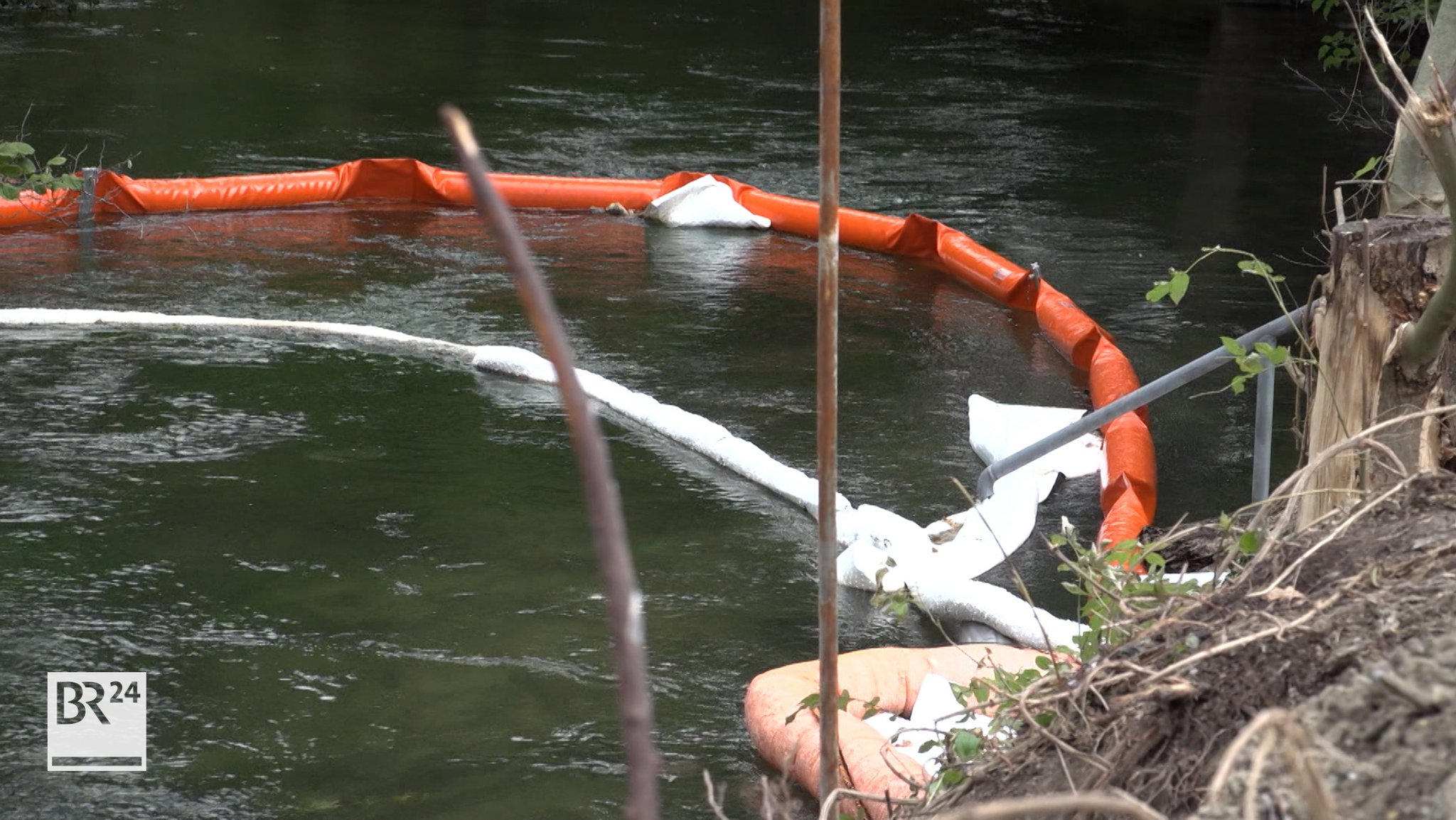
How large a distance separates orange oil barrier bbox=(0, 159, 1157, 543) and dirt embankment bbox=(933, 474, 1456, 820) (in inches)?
197

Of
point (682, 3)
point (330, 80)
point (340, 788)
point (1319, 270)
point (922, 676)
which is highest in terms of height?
point (682, 3)

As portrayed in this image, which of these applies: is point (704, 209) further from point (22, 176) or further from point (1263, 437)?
point (1263, 437)

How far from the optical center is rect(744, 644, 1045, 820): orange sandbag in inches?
157

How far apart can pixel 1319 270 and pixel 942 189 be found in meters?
2.92

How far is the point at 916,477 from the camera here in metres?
6.33

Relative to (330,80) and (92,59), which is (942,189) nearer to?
(330,80)

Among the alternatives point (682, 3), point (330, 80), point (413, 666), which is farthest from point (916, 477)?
point (682, 3)

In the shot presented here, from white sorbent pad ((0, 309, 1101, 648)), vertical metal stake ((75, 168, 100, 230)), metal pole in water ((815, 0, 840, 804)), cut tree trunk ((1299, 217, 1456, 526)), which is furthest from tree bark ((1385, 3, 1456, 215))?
vertical metal stake ((75, 168, 100, 230))

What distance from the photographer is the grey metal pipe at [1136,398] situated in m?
4.28

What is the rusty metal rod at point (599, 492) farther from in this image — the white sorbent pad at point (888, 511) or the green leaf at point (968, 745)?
the white sorbent pad at point (888, 511)

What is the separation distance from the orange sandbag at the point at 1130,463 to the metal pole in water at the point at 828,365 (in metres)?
3.65

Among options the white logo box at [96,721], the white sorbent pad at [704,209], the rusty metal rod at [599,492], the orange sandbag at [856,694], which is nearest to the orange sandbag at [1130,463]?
the orange sandbag at [856,694]

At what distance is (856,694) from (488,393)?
3.35 metres

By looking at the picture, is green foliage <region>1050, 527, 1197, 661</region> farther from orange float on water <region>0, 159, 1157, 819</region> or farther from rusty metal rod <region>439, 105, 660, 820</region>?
rusty metal rod <region>439, 105, 660, 820</region>
